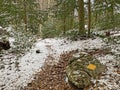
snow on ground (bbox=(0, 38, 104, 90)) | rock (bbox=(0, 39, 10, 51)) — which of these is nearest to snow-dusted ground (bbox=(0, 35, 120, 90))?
snow on ground (bbox=(0, 38, 104, 90))

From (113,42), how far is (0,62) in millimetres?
6836

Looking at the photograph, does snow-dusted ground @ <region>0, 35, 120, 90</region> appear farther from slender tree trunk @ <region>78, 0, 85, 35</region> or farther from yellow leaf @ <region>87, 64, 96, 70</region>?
slender tree trunk @ <region>78, 0, 85, 35</region>

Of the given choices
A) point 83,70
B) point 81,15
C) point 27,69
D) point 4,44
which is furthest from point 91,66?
point 81,15

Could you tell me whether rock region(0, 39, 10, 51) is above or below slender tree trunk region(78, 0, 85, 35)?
below

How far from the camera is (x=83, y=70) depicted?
8.13 metres

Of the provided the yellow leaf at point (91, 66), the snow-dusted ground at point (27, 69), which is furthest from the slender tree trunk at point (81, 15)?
the yellow leaf at point (91, 66)

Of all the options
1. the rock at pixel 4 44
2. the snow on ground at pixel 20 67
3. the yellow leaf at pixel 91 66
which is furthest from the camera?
the rock at pixel 4 44

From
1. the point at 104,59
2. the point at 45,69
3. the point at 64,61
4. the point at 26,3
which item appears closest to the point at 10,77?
the point at 45,69

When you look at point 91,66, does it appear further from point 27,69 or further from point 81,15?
point 81,15

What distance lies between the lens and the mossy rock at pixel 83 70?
7.46 metres

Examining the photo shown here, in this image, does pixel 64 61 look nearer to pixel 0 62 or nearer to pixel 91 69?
pixel 91 69

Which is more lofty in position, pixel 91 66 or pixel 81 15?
pixel 81 15

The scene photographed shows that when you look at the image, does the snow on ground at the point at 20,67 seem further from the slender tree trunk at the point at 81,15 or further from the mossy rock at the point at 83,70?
the slender tree trunk at the point at 81,15

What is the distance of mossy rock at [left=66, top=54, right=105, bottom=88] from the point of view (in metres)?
7.46
